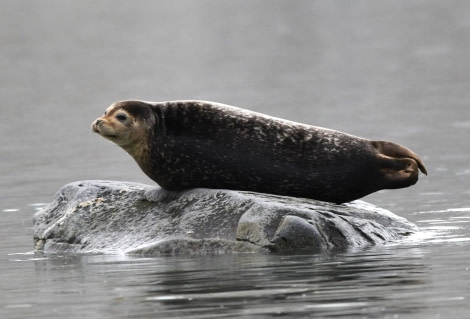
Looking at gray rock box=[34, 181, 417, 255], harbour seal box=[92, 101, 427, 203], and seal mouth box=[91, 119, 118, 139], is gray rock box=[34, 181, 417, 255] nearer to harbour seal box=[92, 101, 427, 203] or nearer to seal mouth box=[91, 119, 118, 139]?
harbour seal box=[92, 101, 427, 203]

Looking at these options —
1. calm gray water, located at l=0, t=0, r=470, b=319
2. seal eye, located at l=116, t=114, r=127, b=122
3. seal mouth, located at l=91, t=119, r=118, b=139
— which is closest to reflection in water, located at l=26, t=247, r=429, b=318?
calm gray water, located at l=0, t=0, r=470, b=319

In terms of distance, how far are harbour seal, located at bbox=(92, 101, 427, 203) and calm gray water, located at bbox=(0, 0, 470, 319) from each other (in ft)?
2.69

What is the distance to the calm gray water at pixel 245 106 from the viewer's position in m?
10.0

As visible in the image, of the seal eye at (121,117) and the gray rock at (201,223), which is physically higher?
the seal eye at (121,117)

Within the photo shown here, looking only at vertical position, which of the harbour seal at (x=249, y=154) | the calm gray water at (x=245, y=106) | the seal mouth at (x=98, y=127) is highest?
the seal mouth at (x=98, y=127)

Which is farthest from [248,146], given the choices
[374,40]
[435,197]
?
[374,40]

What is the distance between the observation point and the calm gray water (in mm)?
10039

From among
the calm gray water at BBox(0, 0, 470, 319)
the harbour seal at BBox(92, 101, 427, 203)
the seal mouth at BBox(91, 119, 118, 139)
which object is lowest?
the calm gray water at BBox(0, 0, 470, 319)

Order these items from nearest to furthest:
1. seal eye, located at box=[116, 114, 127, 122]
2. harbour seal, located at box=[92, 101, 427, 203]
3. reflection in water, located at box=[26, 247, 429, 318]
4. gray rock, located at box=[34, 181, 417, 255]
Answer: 1. reflection in water, located at box=[26, 247, 429, 318]
2. gray rock, located at box=[34, 181, 417, 255]
3. harbour seal, located at box=[92, 101, 427, 203]
4. seal eye, located at box=[116, 114, 127, 122]

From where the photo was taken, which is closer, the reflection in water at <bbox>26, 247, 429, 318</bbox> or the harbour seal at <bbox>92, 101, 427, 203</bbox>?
the reflection in water at <bbox>26, 247, 429, 318</bbox>

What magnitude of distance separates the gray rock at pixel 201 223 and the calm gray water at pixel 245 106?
333 mm

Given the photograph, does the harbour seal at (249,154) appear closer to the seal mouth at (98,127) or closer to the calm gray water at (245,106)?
the seal mouth at (98,127)

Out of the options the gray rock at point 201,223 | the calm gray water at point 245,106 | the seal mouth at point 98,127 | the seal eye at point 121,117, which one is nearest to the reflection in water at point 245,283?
the calm gray water at point 245,106

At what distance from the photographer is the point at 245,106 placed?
102 feet
